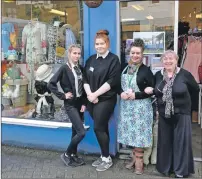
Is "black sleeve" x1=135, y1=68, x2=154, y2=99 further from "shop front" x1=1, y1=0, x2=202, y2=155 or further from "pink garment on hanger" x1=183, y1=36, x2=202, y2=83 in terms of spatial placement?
"pink garment on hanger" x1=183, y1=36, x2=202, y2=83

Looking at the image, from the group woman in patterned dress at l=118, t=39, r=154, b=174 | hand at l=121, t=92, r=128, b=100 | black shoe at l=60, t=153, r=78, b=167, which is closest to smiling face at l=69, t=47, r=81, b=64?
woman in patterned dress at l=118, t=39, r=154, b=174

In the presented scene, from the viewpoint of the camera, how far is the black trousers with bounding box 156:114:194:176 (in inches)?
151

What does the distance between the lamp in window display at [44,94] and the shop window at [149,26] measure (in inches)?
50.7

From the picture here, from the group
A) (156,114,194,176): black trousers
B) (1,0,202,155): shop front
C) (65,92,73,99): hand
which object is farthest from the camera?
(1,0,202,155): shop front

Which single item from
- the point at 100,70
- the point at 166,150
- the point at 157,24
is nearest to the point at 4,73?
the point at 100,70

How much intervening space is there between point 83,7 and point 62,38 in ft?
2.20

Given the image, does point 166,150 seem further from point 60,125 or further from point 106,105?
point 60,125

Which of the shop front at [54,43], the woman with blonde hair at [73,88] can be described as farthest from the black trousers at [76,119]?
the shop front at [54,43]

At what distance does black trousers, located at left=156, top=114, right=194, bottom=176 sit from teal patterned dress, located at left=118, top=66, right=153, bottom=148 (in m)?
0.15

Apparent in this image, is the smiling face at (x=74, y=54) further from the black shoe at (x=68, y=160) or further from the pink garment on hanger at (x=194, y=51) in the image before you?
the pink garment on hanger at (x=194, y=51)

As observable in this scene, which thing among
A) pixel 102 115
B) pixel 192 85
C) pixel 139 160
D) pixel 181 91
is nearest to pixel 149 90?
pixel 181 91

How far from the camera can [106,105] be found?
13.2ft

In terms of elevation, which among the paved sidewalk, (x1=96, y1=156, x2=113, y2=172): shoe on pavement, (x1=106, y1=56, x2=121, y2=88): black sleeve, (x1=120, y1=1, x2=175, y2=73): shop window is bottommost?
the paved sidewalk

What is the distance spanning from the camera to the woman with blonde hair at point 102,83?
397cm
